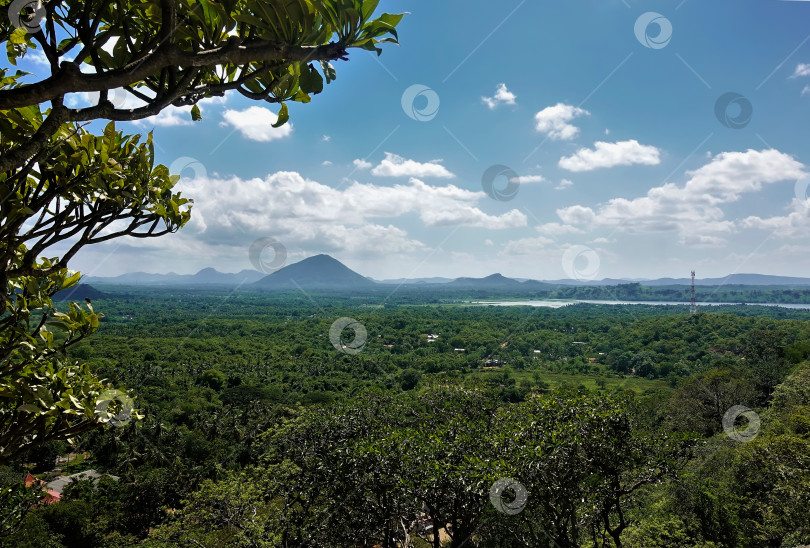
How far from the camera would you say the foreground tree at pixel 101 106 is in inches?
48.4

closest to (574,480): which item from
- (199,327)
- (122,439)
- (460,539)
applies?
(460,539)

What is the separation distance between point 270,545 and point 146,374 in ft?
155

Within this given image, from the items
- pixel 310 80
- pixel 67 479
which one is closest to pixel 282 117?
pixel 310 80

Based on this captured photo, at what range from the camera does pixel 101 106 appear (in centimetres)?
141

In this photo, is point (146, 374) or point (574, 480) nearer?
point (574, 480)

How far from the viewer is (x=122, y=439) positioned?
98.6 ft

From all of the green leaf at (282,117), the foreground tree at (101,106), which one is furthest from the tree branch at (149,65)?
the green leaf at (282,117)

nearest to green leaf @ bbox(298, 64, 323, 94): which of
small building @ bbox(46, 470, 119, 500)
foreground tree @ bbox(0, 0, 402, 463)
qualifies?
foreground tree @ bbox(0, 0, 402, 463)

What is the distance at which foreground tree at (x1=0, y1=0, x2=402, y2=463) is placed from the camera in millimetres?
1230

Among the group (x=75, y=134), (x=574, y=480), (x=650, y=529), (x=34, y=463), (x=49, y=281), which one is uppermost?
(x=75, y=134)

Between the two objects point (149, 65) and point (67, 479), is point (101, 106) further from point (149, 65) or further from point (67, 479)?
point (67, 479)

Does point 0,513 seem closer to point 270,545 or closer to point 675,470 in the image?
point 270,545

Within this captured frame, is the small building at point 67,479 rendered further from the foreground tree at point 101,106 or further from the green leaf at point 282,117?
the green leaf at point 282,117

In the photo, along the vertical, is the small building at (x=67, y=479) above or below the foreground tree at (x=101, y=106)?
below
